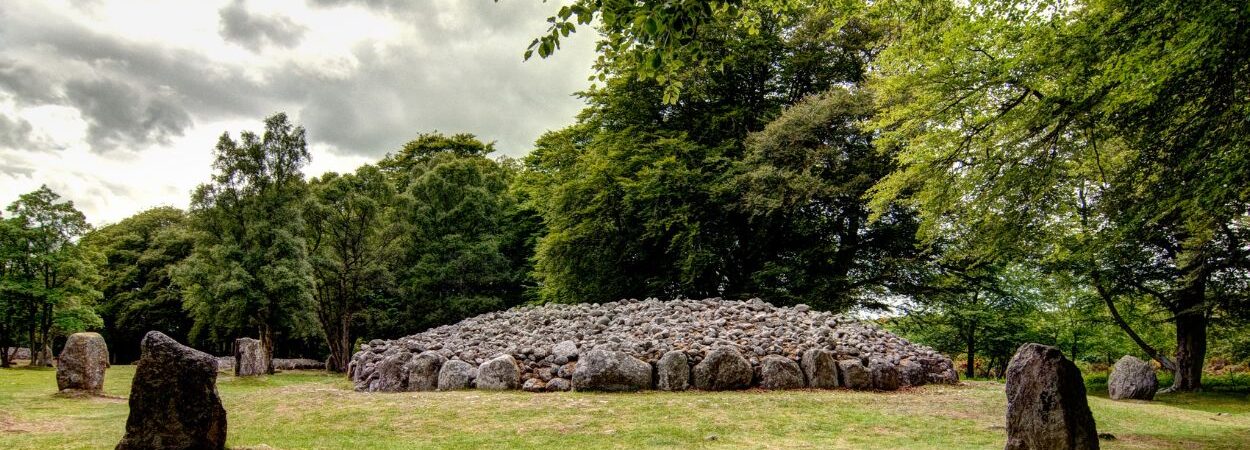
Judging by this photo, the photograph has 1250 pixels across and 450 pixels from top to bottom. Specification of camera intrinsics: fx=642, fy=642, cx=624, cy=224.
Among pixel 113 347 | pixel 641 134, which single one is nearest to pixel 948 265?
pixel 641 134

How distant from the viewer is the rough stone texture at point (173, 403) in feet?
20.2

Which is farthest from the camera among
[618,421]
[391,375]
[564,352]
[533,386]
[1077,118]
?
[391,375]

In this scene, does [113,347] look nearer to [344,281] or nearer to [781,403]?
[344,281]

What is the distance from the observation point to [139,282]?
35594 mm

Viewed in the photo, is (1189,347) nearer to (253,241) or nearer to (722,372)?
(722,372)

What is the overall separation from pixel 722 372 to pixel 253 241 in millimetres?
17543

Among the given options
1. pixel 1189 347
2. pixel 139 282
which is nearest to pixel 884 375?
pixel 1189 347

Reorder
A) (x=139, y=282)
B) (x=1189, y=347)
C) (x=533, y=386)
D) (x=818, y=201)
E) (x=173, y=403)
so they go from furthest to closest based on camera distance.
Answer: (x=139, y=282)
(x=818, y=201)
(x=1189, y=347)
(x=533, y=386)
(x=173, y=403)

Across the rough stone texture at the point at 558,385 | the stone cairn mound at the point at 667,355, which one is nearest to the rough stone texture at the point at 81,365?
the stone cairn mound at the point at 667,355

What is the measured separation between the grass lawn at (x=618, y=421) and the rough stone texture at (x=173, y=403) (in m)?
0.67

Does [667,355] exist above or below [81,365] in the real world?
above

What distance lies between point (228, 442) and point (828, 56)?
2061 cm

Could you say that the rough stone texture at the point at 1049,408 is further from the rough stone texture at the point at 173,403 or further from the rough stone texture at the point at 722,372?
the rough stone texture at the point at 173,403

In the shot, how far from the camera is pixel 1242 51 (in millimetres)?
6445
